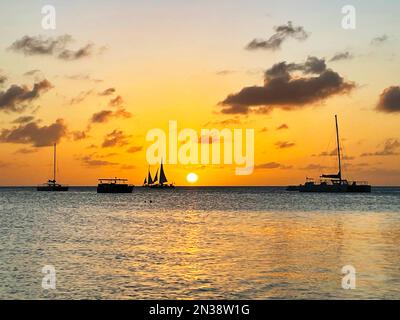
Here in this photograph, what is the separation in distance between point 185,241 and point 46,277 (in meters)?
23.9

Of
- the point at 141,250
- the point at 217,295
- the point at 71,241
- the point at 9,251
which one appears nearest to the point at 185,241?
the point at 141,250

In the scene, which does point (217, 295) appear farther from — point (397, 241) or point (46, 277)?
point (397, 241)

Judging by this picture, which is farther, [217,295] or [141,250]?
[141,250]

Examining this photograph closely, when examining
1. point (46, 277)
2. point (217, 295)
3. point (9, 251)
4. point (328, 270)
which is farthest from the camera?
point (9, 251)

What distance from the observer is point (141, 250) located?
4597 centimetres
